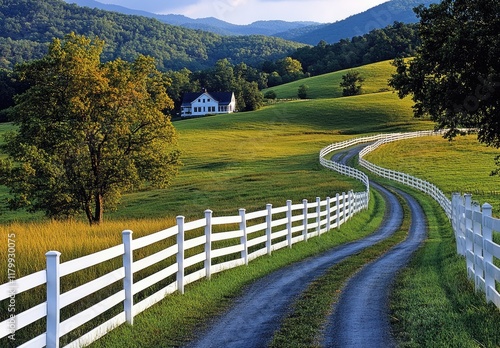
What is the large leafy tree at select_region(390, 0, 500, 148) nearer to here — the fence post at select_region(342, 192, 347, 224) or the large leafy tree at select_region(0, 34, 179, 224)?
the fence post at select_region(342, 192, 347, 224)

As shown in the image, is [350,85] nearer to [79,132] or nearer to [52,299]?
[79,132]

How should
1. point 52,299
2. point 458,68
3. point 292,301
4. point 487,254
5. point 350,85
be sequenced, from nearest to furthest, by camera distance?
point 52,299
point 487,254
point 292,301
point 458,68
point 350,85

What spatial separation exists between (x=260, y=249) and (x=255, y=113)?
10439 cm

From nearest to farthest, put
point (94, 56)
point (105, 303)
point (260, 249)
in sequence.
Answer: point (105, 303), point (260, 249), point (94, 56)

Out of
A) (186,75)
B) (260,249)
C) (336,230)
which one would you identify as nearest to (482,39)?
(260,249)

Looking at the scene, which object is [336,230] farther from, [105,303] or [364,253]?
[105,303]

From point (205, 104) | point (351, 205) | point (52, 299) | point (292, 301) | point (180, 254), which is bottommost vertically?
point (351, 205)

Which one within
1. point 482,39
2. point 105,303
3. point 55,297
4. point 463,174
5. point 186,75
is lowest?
point 463,174

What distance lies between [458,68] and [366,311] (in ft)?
36.1

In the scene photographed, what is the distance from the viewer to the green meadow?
415 inches

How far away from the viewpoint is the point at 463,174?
52.1m

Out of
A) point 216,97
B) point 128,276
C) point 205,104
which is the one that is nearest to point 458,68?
point 128,276

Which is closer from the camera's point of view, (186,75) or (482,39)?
(482,39)

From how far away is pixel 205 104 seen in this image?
510 feet
